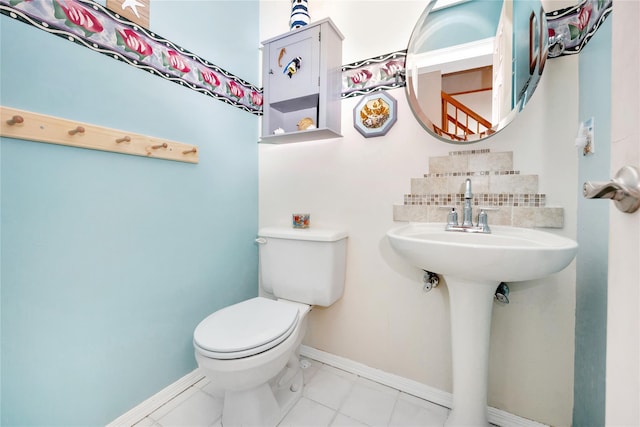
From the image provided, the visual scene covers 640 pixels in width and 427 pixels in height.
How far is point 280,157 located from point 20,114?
1058 mm

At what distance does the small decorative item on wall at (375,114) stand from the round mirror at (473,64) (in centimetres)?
10

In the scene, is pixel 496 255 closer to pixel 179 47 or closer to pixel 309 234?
pixel 309 234

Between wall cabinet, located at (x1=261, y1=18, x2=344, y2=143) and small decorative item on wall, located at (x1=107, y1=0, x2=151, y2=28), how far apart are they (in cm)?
57

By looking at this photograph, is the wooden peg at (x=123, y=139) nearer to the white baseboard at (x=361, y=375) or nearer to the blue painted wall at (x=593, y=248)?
the white baseboard at (x=361, y=375)

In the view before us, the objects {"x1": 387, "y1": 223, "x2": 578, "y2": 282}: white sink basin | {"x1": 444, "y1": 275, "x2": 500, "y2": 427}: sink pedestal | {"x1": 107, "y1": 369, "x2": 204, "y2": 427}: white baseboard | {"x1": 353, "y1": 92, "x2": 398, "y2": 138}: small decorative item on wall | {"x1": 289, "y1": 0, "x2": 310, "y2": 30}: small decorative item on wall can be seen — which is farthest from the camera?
{"x1": 289, "y1": 0, "x2": 310, "y2": 30}: small decorative item on wall

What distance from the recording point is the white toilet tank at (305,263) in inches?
52.3

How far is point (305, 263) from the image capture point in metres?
1.36

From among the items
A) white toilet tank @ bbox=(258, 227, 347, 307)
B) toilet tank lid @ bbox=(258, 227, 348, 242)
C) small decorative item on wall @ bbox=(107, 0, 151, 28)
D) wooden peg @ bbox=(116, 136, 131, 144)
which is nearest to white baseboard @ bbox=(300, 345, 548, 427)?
white toilet tank @ bbox=(258, 227, 347, 307)

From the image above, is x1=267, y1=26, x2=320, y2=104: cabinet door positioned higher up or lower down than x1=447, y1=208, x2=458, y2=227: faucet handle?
higher up

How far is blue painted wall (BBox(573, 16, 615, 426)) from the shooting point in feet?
2.63

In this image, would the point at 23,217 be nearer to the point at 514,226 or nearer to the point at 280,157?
the point at 280,157

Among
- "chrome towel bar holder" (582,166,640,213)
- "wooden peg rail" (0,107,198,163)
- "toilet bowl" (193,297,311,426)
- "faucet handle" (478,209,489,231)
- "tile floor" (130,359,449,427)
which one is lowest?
"tile floor" (130,359,449,427)

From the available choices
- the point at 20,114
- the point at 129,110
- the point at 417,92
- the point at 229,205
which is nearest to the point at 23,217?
the point at 20,114

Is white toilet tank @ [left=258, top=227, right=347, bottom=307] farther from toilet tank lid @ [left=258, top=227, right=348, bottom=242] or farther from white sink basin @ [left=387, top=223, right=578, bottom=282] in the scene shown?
white sink basin @ [left=387, top=223, right=578, bottom=282]
